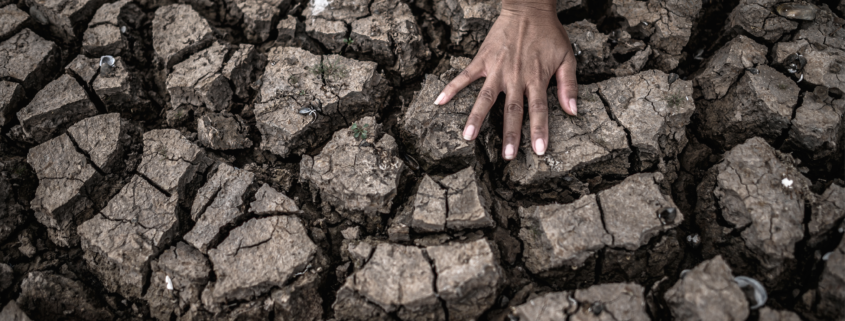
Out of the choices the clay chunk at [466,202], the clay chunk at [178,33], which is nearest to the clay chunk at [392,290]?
the clay chunk at [466,202]

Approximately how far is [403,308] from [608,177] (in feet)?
4.37

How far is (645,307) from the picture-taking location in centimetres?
188

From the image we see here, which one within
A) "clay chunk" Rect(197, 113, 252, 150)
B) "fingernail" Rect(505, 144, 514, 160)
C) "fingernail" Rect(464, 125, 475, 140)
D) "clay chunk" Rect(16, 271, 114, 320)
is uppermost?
"fingernail" Rect(464, 125, 475, 140)

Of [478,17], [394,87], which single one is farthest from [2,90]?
[478,17]

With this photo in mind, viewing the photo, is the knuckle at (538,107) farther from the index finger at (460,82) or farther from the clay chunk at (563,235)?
the clay chunk at (563,235)

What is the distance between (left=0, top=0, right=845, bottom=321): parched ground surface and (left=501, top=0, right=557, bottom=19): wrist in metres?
0.31

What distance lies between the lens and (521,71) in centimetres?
234

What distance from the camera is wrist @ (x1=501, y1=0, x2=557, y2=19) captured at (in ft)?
8.06

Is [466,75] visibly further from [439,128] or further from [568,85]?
[568,85]

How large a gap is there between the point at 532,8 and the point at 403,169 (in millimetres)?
1226

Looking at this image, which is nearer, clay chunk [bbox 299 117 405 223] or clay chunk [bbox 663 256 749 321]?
clay chunk [bbox 663 256 749 321]

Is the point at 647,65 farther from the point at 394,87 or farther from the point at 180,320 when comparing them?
the point at 180,320

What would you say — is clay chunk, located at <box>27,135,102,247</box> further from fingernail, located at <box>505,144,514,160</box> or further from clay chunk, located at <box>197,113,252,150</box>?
fingernail, located at <box>505,144,514,160</box>

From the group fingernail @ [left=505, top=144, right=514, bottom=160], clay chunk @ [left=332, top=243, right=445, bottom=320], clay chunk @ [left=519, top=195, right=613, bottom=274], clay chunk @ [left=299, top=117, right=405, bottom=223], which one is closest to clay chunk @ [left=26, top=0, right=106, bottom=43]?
clay chunk @ [left=299, top=117, right=405, bottom=223]
